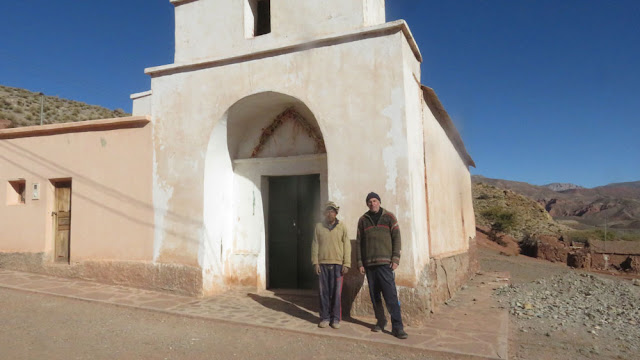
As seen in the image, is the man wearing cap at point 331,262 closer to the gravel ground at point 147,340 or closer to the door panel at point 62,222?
the gravel ground at point 147,340

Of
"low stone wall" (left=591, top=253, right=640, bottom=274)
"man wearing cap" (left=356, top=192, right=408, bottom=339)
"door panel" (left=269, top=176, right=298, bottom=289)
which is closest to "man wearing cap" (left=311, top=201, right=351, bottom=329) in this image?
"man wearing cap" (left=356, top=192, right=408, bottom=339)

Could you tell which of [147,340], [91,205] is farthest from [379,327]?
[91,205]

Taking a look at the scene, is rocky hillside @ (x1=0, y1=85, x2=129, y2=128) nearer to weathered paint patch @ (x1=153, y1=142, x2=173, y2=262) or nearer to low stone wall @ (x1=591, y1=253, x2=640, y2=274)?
weathered paint patch @ (x1=153, y1=142, x2=173, y2=262)

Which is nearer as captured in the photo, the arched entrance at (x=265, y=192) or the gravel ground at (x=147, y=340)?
the gravel ground at (x=147, y=340)

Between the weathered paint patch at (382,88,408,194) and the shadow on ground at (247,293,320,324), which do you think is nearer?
the weathered paint patch at (382,88,408,194)

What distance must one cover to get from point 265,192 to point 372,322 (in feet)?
11.5

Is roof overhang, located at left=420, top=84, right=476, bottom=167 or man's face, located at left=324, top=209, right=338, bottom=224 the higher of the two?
roof overhang, located at left=420, top=84, right=476, bottom=167

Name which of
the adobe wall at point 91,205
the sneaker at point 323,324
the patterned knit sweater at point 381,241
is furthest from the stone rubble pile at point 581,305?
the adobe wall at point 91,205

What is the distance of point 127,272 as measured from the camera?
7574mm

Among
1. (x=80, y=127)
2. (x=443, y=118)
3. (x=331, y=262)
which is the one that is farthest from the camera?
(x=443, y=118)

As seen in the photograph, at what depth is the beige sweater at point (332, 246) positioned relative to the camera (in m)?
5.56

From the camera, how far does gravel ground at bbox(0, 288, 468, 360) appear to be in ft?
14.8

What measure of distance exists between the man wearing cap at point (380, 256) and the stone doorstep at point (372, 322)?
33 centimetres

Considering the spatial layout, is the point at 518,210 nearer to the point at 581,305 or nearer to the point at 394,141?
the point at 581,305
